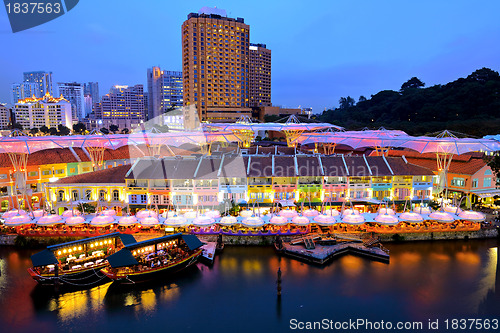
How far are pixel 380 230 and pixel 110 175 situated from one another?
30147 mm

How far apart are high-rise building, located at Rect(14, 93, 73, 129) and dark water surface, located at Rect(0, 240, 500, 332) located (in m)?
164

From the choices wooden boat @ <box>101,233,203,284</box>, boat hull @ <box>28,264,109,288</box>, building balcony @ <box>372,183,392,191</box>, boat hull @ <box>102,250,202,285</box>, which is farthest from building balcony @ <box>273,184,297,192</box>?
boat hull @ <box>28,264,109,288</box>

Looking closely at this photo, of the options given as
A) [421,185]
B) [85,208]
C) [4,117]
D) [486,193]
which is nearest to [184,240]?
[85,208]

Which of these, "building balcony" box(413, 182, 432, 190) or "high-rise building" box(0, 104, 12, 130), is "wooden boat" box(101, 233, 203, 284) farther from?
"high-rise building" box(0, 104, 12, 130)

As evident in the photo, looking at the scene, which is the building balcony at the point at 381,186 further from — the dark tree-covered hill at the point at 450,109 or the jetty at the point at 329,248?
the dark tree-covered hill at the point at 450,109

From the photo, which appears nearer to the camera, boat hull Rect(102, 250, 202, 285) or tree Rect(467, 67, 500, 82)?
boat hull Rect(102, 250, 202, 285)

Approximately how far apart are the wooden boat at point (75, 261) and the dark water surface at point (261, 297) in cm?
123

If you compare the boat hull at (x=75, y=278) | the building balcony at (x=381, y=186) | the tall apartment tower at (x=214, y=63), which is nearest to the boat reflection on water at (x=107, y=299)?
the boat hull at (x=75, y=278)

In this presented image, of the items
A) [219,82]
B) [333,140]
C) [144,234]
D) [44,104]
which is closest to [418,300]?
[144,234]

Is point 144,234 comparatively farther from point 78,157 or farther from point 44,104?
point 44,104

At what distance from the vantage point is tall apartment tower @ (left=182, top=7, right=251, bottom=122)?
13862cm

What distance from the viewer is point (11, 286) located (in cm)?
2698

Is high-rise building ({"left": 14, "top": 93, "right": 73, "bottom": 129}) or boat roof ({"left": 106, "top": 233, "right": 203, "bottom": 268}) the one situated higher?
high-rise building ({"left": 14, "top": 93, "right": 73, "bottom": 129})

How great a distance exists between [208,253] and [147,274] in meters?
5.85
